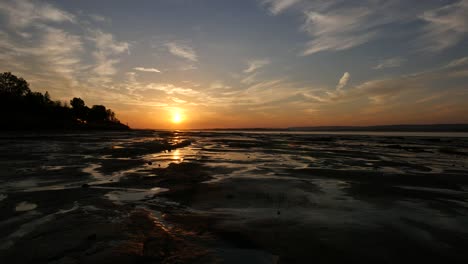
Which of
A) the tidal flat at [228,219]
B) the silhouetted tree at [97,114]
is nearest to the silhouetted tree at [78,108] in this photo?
the silhouetted tree at [97,114]

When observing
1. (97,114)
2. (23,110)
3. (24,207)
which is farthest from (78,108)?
(24,207)

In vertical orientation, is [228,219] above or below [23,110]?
below

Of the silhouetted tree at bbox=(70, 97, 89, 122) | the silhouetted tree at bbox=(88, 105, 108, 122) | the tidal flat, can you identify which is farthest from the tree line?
the tidal flat

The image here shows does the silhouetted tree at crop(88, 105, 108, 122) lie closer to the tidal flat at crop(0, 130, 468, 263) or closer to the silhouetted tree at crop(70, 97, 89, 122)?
the silhouetted tree at crop(70, 97, 89, 122)

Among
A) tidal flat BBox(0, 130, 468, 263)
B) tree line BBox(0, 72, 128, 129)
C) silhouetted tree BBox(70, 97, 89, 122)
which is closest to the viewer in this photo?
tidal flat BBox(0, 130, 468, 263)

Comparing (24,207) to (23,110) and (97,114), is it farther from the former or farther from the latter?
(97,114)

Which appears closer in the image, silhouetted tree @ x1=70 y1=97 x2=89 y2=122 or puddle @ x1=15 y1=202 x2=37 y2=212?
puddle @ x1=15 y1=202 x2=37 y2=212

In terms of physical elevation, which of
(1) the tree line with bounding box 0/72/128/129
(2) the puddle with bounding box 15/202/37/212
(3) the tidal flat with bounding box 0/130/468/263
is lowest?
(3) the tidal flat with bounding box 0/130/468/263

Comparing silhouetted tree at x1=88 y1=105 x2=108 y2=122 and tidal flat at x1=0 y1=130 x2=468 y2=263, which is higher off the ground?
silhouetted tree at x1=88 y1=105 x2=108 y2=122

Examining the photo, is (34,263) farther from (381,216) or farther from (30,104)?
(30,104)

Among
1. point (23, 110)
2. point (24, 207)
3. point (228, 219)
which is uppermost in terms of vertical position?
point (23, 110)

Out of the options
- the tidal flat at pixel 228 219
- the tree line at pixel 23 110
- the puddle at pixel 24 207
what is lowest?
the tidal flat at pixel 228 219

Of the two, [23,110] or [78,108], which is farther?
[78,108]

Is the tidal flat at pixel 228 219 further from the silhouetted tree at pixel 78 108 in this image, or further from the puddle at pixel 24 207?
the silhouetted tree at pixel 78 108
